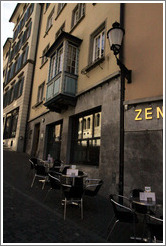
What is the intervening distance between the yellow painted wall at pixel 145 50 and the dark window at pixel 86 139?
247 centimetres

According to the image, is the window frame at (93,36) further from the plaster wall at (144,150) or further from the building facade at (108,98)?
the plaster wall at (144,150)

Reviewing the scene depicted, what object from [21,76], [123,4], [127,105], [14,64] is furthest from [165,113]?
[14,64]

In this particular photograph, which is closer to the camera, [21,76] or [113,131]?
[113,131]

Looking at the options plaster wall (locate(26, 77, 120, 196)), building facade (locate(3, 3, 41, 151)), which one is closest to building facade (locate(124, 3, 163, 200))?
plaster wall (locate(26, 77, 120, 196))

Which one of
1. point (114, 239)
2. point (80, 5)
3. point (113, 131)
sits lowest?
point (114, 239)

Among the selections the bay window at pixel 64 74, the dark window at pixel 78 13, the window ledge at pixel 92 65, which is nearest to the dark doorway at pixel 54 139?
the bay window at pixel 64 74

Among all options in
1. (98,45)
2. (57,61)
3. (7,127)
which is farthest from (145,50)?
(7,127)

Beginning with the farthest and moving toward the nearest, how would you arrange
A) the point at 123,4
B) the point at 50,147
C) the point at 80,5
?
the point at 50,147, the point at 80,5, the point at 123,4

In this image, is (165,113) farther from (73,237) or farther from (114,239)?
(73,237)

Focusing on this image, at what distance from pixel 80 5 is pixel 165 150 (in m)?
10.8

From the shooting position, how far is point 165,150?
5.14 m

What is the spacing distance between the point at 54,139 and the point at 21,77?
36.9 feet

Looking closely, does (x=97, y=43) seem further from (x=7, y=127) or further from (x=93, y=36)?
(x=7, y=127)

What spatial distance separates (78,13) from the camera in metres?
11.8
